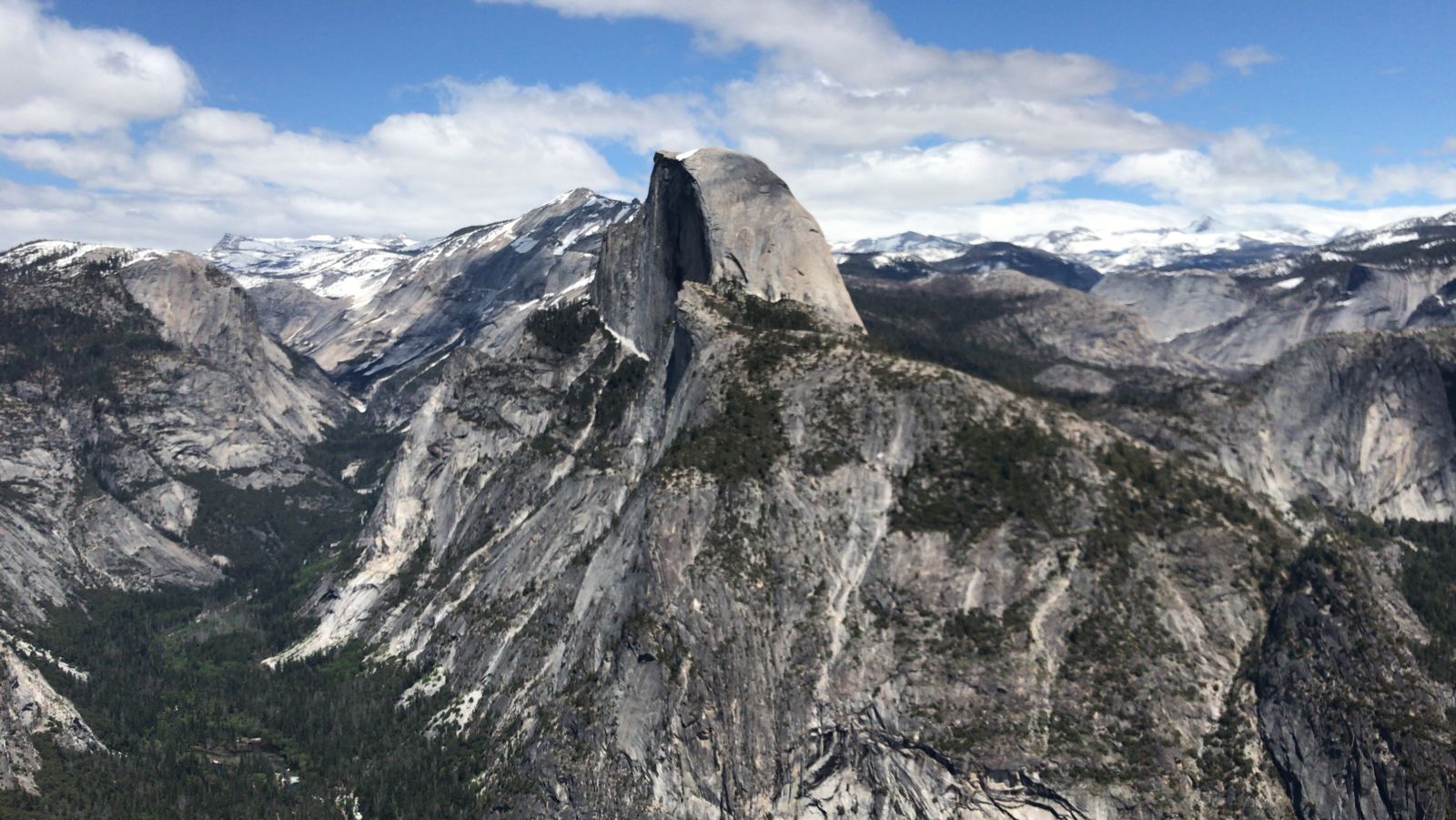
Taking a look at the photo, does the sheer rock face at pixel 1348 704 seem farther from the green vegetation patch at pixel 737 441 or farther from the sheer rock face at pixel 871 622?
the green vegetation patch at pixel 737 441

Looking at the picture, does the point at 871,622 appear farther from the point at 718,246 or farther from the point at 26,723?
the point at 26,723

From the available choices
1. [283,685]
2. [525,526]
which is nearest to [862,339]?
[525,526]

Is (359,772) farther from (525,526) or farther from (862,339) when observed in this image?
(862,339)

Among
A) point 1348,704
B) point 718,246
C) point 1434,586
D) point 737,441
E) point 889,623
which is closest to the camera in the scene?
point 1348,704

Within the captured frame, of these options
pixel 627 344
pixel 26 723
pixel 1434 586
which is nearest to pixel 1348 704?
pixel 1434 586

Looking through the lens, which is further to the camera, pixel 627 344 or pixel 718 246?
pixel 627 344

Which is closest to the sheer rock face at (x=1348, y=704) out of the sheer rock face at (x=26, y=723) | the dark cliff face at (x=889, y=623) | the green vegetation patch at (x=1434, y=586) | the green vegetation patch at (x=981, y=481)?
the dark cliff face at (x=889, y=623)

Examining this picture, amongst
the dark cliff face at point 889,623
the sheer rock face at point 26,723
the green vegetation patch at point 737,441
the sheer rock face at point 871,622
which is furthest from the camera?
the green vegetation patch at point 737,441

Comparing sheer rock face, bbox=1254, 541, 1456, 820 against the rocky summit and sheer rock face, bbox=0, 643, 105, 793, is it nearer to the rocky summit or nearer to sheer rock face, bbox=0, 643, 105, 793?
the rocky summit

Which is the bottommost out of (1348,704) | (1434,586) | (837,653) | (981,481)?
(1434,586)
